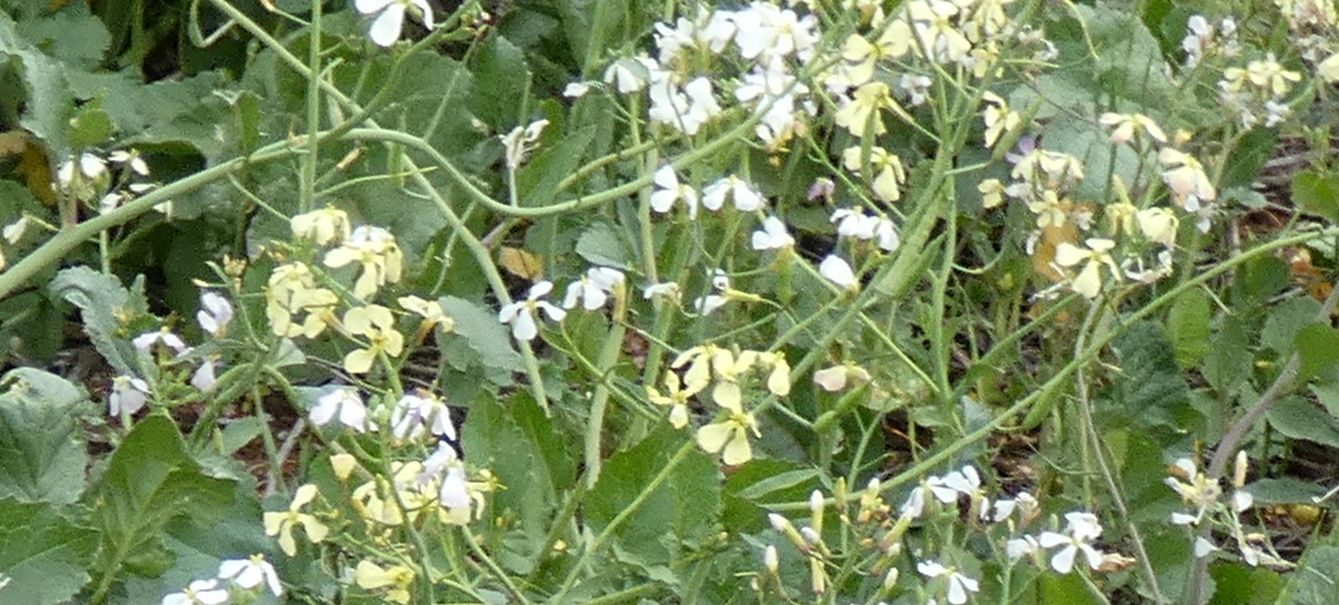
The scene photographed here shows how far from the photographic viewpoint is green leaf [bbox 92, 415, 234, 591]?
1369 millimetres

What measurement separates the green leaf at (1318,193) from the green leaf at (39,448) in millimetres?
1138

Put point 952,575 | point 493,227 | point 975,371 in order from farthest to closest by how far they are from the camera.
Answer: point 493,227 → point 975,371 → point 952,575

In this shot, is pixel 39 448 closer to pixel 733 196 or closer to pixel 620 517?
pixel 620 517

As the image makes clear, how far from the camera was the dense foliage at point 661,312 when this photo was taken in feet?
4.40

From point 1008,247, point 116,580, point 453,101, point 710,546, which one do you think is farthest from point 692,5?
point 116,580

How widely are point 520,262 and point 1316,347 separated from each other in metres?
0.81

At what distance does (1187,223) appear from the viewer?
1.86 m

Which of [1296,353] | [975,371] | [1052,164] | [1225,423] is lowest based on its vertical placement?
[1225,423]

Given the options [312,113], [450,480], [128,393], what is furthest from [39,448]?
[450,480]

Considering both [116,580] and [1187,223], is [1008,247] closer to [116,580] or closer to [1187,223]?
[1187,223]

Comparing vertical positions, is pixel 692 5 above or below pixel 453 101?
above

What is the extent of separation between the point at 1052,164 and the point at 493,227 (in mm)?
675

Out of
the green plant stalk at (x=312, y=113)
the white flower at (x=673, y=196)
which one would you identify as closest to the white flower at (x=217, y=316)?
the green plant stalk at (x=312, y=113)

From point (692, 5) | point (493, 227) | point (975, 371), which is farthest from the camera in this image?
point (493, 227)
